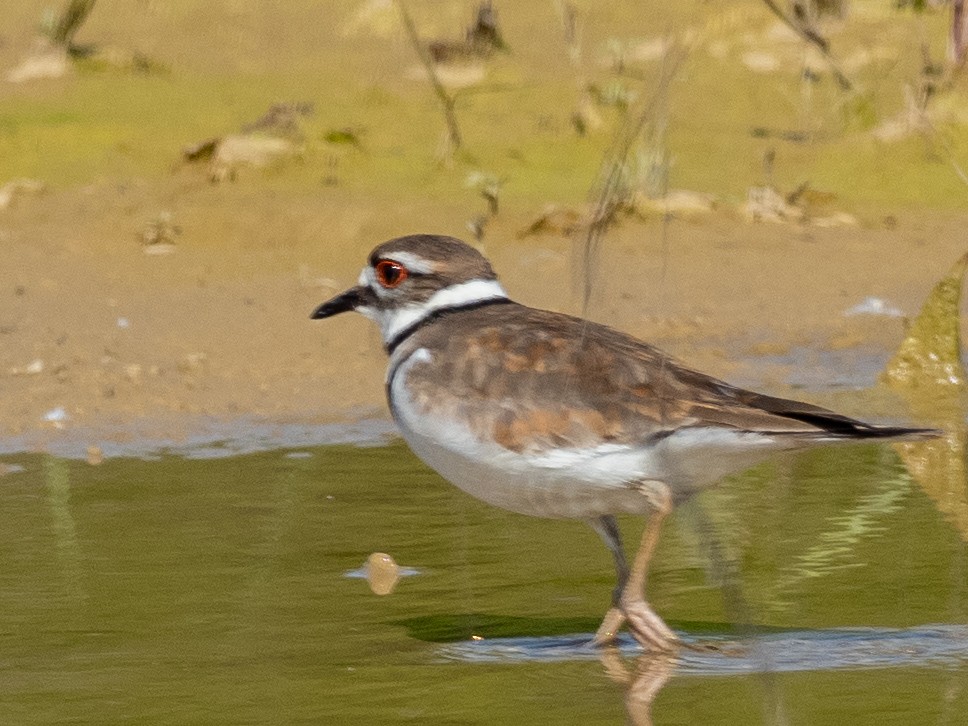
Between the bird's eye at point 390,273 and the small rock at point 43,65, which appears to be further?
the small rock at point 43,65

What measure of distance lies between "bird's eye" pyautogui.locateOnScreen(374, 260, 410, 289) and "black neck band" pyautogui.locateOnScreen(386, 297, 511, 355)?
0.14 m

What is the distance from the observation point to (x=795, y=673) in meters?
4.58

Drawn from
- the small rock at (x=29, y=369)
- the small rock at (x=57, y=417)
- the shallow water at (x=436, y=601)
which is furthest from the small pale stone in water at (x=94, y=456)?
the small rock at (x=29, y=369)

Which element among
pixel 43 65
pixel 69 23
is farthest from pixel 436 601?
pixel 69 23

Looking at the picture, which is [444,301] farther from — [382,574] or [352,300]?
[382,574]

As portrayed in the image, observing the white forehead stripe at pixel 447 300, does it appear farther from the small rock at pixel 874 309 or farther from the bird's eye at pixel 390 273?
the small rock at pixel 874 309

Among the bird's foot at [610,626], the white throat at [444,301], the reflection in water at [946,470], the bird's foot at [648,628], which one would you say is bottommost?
the reflection in water at [946,470]

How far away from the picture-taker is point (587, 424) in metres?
4.88

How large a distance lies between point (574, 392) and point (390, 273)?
39.7 inches

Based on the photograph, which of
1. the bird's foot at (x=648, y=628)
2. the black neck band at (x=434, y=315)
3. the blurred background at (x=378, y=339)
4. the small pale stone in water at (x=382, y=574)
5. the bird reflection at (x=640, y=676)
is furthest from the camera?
the black neck band at (x=434, y=315)

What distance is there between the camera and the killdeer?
4.77m

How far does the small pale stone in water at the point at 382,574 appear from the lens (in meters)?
5.49

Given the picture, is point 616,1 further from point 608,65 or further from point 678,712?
point 678,712

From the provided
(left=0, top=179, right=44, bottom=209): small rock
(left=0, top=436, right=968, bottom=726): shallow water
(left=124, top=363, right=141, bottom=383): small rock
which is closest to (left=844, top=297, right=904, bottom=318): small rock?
(left=0, top=436, right=968, bottom=726): shallow water
